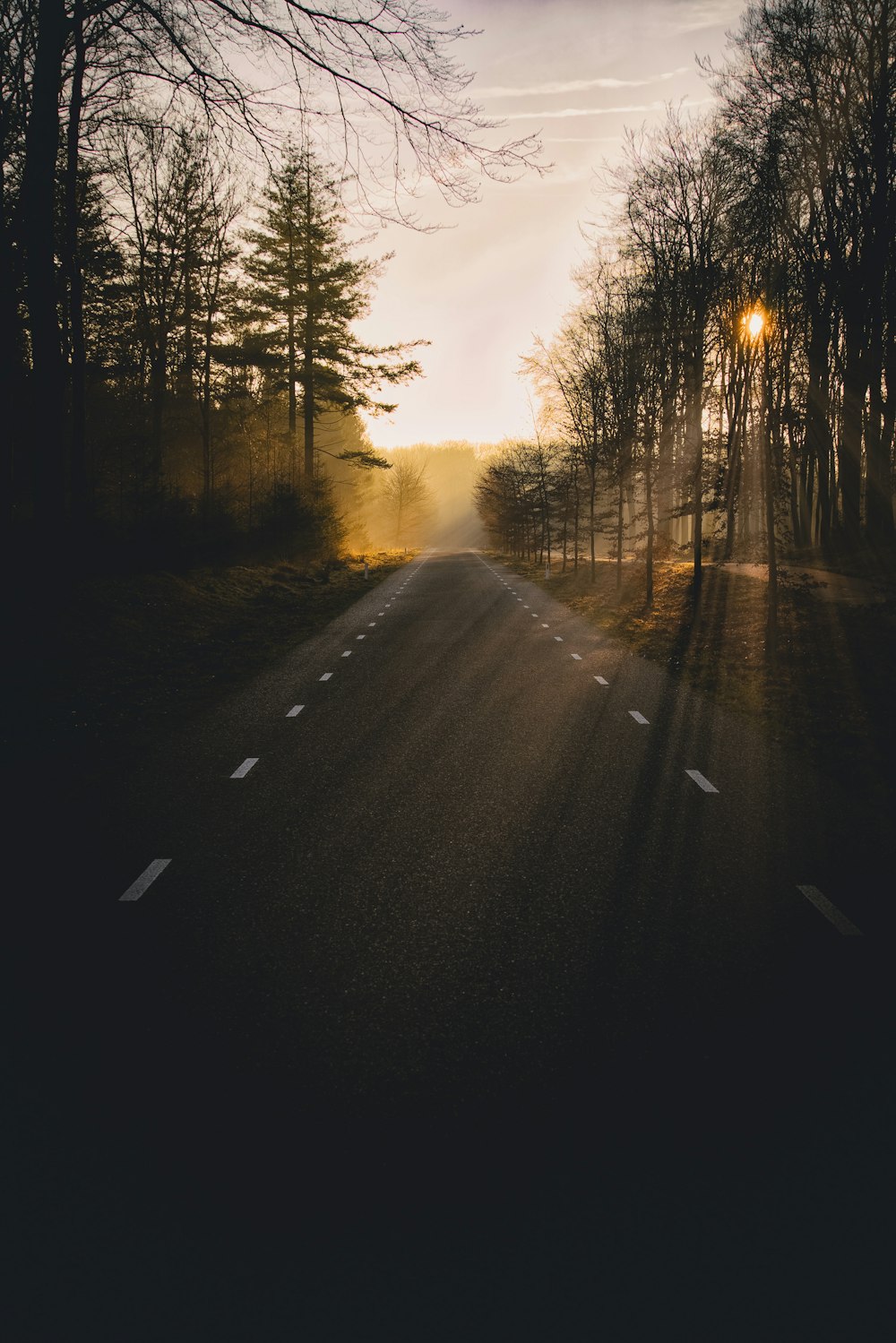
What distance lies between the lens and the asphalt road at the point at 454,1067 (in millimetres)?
2289

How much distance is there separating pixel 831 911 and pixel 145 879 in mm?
4377

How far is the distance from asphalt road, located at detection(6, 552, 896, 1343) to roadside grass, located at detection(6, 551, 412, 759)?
122 inches

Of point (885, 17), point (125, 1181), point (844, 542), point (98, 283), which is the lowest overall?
point (125, 1181)

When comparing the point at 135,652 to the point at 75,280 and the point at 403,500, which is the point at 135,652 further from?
the point at 403,500

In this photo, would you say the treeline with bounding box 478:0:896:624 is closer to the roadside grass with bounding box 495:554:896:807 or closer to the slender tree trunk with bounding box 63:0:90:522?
the roadside grass with bounding box 495:554:896:807

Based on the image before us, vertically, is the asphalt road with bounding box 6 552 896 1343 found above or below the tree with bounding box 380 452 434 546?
below

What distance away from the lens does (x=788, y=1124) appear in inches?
113

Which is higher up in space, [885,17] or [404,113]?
[885,17]

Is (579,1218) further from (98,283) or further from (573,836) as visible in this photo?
(98,283)

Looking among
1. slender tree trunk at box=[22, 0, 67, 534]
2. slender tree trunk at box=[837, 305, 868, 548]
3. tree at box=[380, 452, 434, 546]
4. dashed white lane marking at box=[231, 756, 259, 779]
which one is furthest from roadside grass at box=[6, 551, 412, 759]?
A: tree at box=[380, 452, 434, 546]

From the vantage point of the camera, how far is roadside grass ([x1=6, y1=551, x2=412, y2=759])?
9430mm

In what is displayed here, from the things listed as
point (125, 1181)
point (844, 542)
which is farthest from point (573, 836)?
point (844, 542)

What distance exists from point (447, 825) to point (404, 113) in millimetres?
7221

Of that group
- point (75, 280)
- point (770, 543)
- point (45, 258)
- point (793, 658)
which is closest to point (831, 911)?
point (793, 658)
